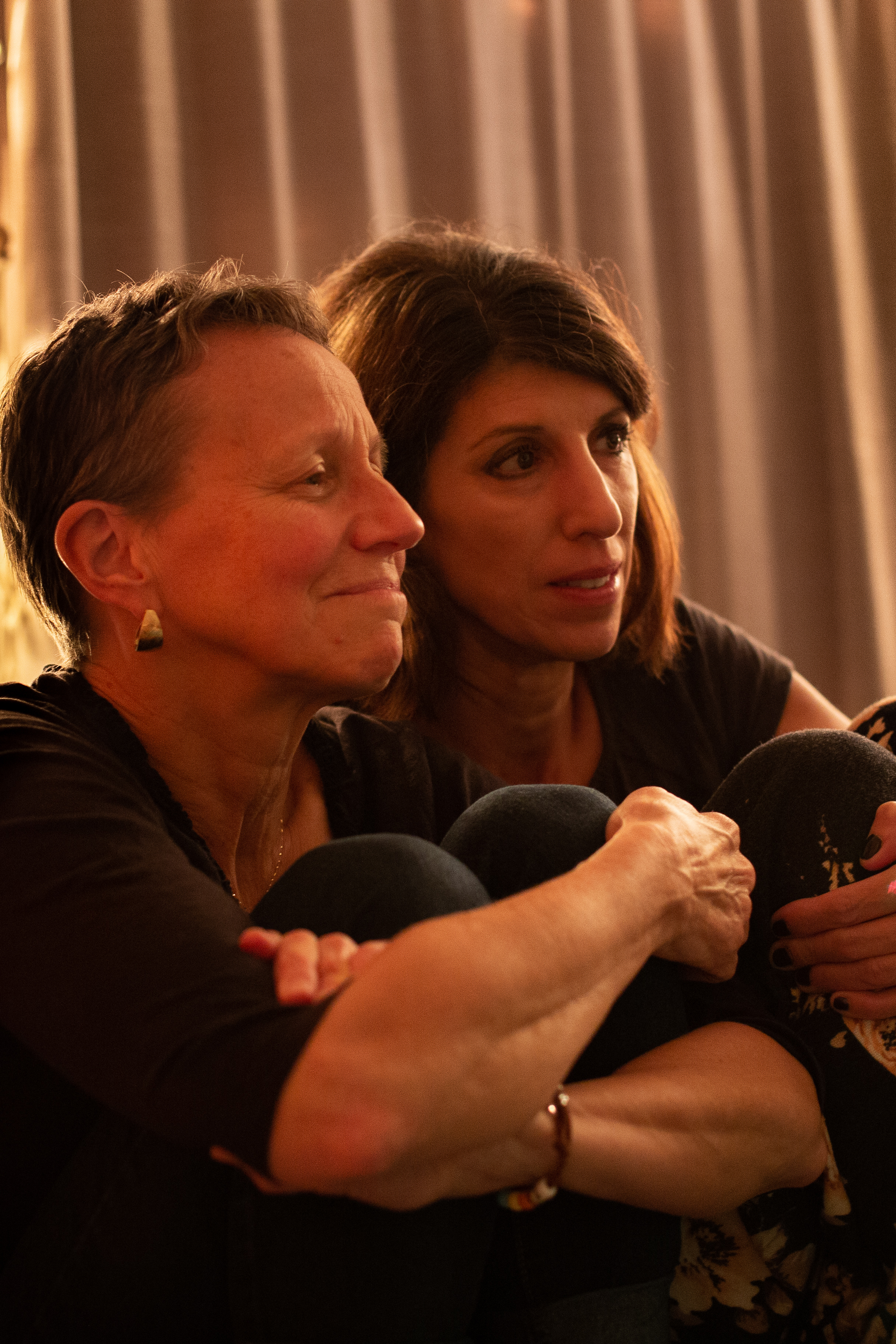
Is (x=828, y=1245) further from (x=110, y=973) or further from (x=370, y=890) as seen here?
(x=110, y=973)

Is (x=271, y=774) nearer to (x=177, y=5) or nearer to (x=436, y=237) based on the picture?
(x=436, y=237)

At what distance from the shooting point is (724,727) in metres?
1.66

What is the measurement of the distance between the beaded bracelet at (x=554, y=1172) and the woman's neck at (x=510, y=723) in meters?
0.77

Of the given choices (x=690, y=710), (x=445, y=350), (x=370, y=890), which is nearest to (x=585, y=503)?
(x=445, y=350)

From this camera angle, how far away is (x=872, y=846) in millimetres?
986

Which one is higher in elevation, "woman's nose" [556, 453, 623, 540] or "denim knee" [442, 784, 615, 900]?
"woman's nose" [556, 453, 623, 540]

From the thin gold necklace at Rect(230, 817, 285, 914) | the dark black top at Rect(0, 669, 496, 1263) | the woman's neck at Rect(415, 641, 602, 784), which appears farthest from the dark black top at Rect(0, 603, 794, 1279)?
the woman's neck at Rect(415, 641, 602, 784)

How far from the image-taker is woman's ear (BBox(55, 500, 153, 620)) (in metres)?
1.06

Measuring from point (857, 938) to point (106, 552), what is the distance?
27.7 inches

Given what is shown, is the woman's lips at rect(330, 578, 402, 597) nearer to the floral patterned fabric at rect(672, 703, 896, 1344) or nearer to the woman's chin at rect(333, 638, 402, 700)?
the woman's chin at rect(333, 638, 402, 700)

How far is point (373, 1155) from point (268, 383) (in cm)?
67

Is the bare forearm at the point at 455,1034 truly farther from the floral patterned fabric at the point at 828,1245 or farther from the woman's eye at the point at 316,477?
the woman's eye at the point at 316,477

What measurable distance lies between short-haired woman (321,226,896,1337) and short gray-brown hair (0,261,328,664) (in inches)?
13.5

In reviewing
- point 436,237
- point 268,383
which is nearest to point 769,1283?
point 268,383
